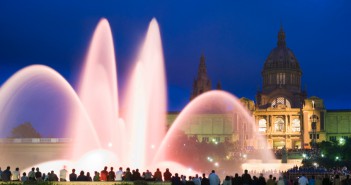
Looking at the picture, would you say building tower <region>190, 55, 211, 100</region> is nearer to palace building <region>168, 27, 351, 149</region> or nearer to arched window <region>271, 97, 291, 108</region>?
palace building <region>168, 27, 351, 149</region>

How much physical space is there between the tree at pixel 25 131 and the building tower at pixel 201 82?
39.5m

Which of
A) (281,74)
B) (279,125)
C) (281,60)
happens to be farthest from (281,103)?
(281,60)

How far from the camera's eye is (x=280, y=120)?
5212 inches

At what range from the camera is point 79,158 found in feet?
149

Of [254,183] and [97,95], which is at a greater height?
[97,95]

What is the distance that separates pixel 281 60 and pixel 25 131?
62710 millimetres

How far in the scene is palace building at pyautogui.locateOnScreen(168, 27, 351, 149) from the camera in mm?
127500

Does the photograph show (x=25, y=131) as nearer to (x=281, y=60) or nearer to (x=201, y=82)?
(x=201, y=82)

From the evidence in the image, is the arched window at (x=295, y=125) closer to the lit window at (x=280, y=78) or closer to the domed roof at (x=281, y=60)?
the lit window at (x=280, y=78)

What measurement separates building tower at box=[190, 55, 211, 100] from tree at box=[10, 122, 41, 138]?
39484mm

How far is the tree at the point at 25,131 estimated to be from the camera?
381ft

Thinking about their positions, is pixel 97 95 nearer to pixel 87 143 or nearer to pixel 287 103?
pixel 87 143

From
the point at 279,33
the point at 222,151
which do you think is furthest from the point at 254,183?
the point at 279,33

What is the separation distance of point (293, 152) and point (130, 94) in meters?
59.0
